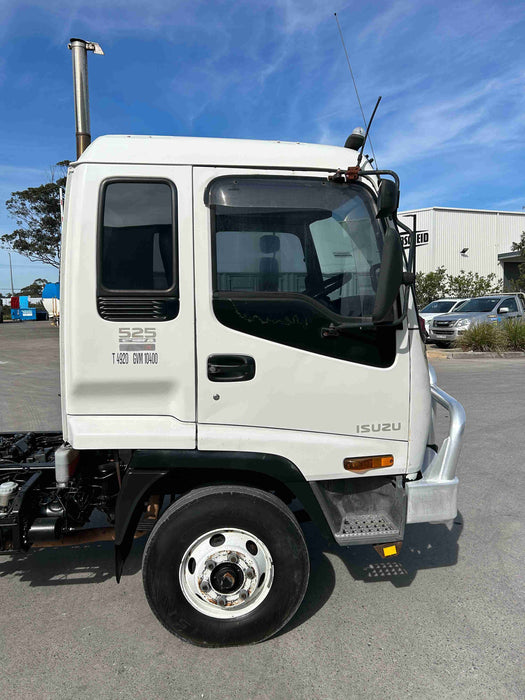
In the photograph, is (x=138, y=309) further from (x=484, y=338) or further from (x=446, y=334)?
(x=446, y=334)

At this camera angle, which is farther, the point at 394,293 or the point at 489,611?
the point at 489,611

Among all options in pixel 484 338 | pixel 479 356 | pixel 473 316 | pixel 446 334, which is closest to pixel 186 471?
pixel 479 356

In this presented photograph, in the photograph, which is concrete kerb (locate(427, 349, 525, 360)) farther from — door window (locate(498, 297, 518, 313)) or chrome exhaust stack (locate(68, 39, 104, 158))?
chrome exhaust stack (locate(68, 39, 104, 158))

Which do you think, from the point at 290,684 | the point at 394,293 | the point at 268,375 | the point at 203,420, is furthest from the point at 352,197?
the point at 290,684

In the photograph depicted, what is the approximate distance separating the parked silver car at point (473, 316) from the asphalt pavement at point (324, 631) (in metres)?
13.4

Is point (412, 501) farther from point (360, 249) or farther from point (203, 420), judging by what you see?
point (360, 249)

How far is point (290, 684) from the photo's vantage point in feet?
8.09

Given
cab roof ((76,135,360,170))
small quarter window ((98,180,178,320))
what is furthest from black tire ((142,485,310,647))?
cab roof ((76,135,360,170))

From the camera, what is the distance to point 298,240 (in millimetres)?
2727

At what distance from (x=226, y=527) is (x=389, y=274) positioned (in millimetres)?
1546

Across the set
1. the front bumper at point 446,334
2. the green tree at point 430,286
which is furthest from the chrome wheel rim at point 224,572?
the green tree at point 430,286

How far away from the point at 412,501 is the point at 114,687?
1765mm

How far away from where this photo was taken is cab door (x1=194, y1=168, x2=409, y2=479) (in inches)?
104

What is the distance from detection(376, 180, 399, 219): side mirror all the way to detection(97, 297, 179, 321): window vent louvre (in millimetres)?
1137
